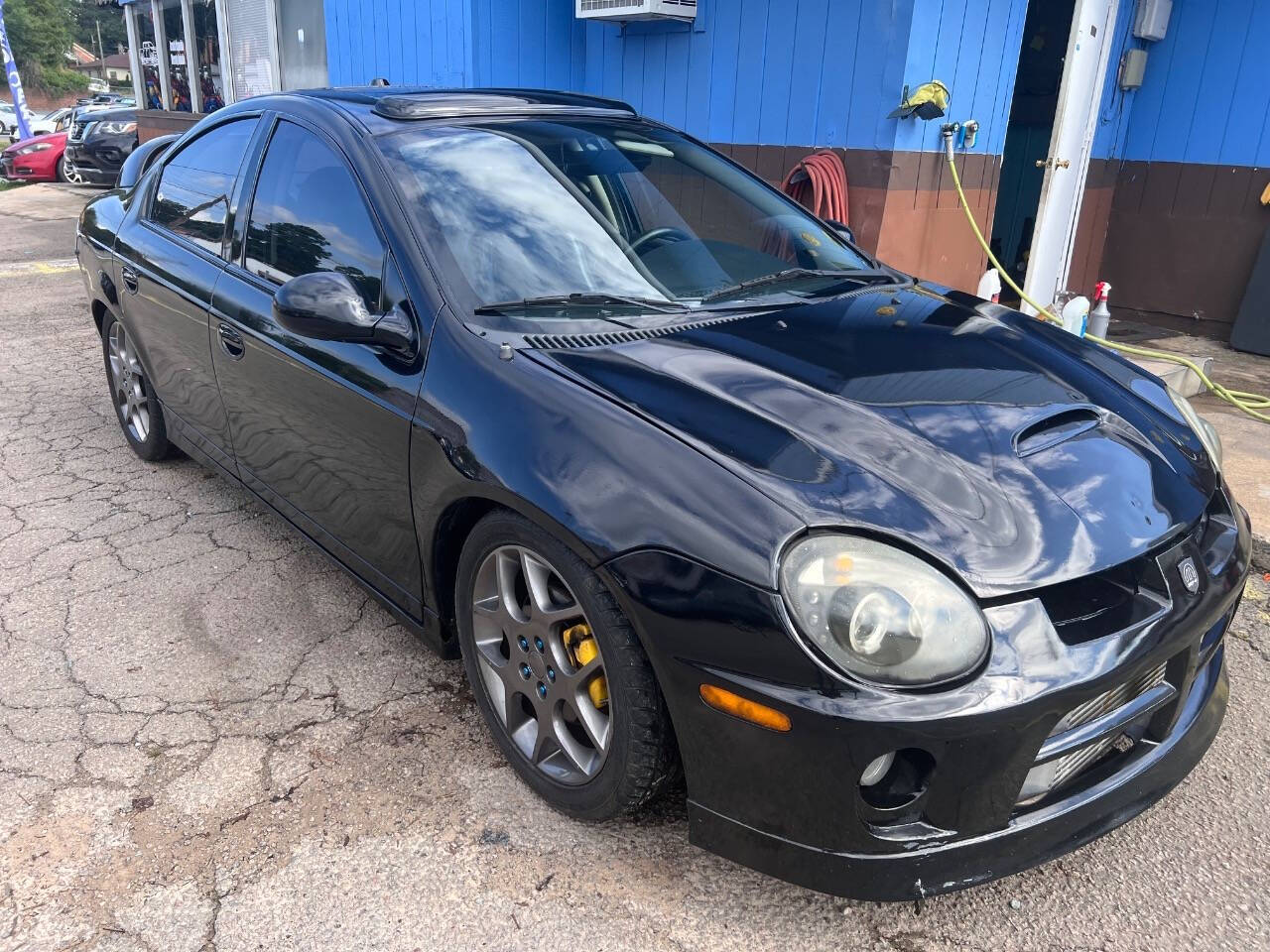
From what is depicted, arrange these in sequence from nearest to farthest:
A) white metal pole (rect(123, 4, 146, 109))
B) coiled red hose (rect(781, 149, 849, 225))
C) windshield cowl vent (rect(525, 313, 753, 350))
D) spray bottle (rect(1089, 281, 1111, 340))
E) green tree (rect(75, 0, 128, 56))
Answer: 1. windshield cowl vent (rect(525, 313, 753, 350))
2. coiled red hose (rect(781, 149, 849, 225))
3. spray bottle (rect(1089, 281, 1111, 340))
4. white metal pole (rect(123, 4, 146, 109))
5. green tree (rect(75, 0, 128, 56))

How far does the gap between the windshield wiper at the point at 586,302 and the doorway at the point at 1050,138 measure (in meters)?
5.17

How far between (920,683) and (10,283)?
9.73 metres

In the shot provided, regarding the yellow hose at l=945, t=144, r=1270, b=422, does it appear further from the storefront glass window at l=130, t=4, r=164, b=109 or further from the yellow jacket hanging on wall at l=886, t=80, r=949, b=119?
the storefront glass window at l=130, t=4, r=164, b=109

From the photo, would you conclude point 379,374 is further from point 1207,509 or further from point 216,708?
point 1207,509

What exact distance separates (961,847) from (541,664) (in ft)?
3.15

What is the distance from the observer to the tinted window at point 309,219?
2.55 m

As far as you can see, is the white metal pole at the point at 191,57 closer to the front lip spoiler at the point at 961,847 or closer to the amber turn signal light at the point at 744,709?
the amber turn signal light at the point at 744,709

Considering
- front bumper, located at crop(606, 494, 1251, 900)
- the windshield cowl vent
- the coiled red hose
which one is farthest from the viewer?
the coiled red hose

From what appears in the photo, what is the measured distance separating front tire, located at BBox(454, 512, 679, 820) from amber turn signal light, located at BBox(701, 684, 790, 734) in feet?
0.56

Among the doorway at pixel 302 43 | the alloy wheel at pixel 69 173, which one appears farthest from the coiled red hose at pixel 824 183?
the alloy wheel at pixel 69 173

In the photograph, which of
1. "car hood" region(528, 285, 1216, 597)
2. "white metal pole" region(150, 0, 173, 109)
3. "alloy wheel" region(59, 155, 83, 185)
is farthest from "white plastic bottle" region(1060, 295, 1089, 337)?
"alloy wheel" region(59, 155, 83, 185)

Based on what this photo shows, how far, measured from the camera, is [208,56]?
39.0 ft

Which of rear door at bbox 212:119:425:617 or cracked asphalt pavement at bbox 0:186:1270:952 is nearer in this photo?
cracked asphalt pavement at bbox 0:186:1270:952

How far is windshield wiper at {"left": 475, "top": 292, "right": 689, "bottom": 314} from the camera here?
233 cm
